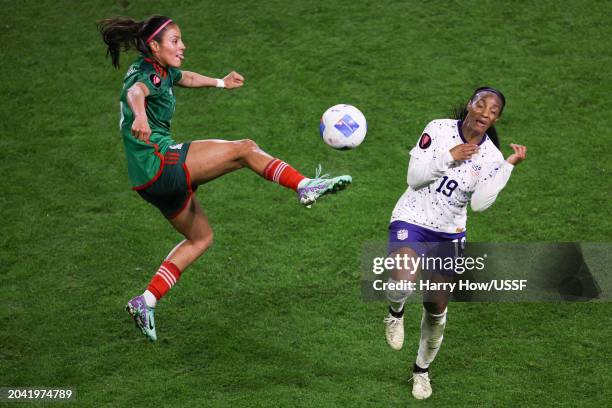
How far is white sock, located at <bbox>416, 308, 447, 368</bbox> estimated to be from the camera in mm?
6965

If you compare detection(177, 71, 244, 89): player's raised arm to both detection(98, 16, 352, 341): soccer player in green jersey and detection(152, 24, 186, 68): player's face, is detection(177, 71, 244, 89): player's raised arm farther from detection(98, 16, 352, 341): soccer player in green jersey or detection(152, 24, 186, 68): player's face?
detection(152, 24, 186, 68): player's face

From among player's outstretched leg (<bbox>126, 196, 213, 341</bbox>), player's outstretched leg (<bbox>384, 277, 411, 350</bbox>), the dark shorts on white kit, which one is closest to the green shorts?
player's outstretched leg (<bbox>126, 196, 213, 341</bbox>)

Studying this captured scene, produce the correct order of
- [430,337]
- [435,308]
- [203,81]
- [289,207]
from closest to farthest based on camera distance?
[435,308]
[430,337]
[203,81]
[289,207]

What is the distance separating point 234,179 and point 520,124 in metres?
3.29

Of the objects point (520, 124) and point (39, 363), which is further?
point (520, 124)

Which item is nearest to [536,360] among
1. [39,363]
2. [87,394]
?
[87,394]

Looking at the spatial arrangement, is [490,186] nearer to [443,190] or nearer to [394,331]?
[443,190]

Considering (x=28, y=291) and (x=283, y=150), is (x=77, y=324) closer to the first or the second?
(x=28, y=291)

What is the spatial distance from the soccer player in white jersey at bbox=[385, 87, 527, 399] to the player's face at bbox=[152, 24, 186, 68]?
1.86 m

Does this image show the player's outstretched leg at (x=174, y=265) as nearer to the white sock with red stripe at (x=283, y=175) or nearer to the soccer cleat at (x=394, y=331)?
the white sock with red stripe at (x=283, y=175)

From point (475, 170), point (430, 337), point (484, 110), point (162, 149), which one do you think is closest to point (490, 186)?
point (475, 170)

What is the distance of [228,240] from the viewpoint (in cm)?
900

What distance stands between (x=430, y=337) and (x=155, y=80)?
284 cm

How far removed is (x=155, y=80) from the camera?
647 centimetres
